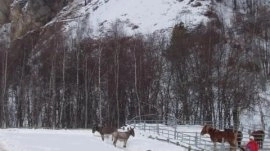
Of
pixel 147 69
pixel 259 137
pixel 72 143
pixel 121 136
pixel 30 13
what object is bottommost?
pixel 72 143

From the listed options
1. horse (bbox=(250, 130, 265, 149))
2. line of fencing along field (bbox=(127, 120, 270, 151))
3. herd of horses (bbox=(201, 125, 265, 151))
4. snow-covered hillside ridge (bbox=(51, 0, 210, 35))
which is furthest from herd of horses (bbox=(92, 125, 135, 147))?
snow-covered hillside ridge (bbox=(51, 0, 210, 35))

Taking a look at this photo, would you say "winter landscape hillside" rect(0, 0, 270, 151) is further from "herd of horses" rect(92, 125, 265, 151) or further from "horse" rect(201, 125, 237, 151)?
"horse" rect(201, 125, 237, 151)

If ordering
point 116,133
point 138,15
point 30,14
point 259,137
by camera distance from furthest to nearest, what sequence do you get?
point 30,14 → point 138,15 → point 116,133 → point 259,137

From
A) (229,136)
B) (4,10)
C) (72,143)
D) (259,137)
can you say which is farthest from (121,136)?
(4,10)

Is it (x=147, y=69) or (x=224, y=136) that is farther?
(x=147, y=69)

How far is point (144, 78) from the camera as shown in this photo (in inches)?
2798

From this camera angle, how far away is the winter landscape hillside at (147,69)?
66.9 meters

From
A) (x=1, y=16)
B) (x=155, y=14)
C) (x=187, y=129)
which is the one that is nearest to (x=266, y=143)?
(x=187, y=129)

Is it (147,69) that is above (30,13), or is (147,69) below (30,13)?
below

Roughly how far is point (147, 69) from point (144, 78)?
4.14ft

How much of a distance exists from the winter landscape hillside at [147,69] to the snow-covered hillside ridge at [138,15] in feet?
0.63

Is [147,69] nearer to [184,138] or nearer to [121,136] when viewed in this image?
[121,136]

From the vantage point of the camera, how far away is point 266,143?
38.9 m

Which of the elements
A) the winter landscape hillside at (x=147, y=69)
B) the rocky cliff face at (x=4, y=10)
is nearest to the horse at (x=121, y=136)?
the winter landscape hillside at (x=147, y=69)
